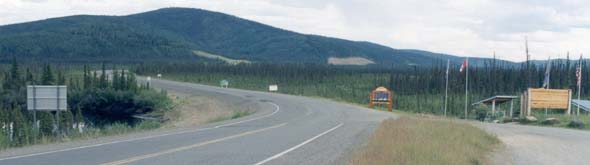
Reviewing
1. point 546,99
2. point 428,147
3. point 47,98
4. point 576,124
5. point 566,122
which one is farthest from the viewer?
point 546,99

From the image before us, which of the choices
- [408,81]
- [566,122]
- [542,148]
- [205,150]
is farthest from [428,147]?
[408,81]

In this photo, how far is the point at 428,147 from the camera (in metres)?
17.9

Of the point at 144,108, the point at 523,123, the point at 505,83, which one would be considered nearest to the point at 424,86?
the point at 505,83

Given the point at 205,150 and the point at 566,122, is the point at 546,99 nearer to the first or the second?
the point at 566,122

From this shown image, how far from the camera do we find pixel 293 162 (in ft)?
53.5

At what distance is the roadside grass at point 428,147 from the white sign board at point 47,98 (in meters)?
10.1

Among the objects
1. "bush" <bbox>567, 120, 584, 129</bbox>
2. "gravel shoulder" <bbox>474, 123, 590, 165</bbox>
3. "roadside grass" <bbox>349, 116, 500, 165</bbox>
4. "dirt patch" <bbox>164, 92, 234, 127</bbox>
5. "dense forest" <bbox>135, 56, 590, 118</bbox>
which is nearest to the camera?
"roadside grass" <bbox>349, 116, 500, 165</bbox>

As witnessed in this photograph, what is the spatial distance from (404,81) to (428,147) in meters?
78.5

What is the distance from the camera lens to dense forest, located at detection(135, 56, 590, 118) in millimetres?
80562

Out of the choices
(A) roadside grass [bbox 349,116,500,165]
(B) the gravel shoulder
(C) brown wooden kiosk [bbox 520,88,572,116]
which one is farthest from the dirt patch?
(A) roadside grass [bbox 349,116,500,165]

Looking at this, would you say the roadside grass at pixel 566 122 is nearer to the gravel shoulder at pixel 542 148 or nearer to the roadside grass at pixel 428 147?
the gravel shoulder at pixel 542 148

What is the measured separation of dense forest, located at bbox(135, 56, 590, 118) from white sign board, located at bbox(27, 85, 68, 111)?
29.7 metres

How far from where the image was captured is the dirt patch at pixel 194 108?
59281mm

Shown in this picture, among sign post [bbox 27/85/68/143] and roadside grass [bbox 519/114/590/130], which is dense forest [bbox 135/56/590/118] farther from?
sign post [bbox 27/85/68/143]
